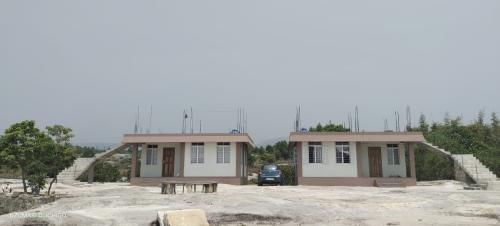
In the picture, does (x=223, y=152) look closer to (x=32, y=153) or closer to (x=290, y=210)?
(x=32, y=153)

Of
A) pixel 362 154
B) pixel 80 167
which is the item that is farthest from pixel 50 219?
pixel 362 154

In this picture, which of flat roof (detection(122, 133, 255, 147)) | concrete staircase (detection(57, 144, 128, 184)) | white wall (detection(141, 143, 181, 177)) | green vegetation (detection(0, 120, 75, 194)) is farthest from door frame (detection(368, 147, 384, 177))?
green vegetation (detection(0, 120, 75, 194))

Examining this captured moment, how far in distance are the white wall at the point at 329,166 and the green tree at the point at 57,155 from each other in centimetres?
1353

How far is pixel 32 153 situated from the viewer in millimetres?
16938

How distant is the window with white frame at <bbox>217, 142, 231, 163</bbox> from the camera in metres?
25.8

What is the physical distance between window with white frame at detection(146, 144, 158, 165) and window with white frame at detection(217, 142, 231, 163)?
14.5ft

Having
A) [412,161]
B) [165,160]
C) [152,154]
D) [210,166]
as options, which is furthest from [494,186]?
[152,154]

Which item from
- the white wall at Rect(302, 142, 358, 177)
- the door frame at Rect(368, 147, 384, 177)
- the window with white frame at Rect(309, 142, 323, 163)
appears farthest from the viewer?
the door frame at Rect(368, 147, 384, 177)

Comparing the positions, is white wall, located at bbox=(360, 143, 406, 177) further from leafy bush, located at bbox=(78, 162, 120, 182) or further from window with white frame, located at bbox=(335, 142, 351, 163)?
leafy bush, located at bbox=(78, 162, 120, 182)

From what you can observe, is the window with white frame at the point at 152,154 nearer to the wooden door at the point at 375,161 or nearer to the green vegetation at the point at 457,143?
the wooden door at the point at 375,161

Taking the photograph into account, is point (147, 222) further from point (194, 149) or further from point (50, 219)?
point (194, 149)

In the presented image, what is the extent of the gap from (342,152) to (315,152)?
1.65 meters

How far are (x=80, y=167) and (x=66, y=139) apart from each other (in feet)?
31.4

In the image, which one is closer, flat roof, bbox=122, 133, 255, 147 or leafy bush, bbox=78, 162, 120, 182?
flat roof, bbox=122, 133, 255, 147
